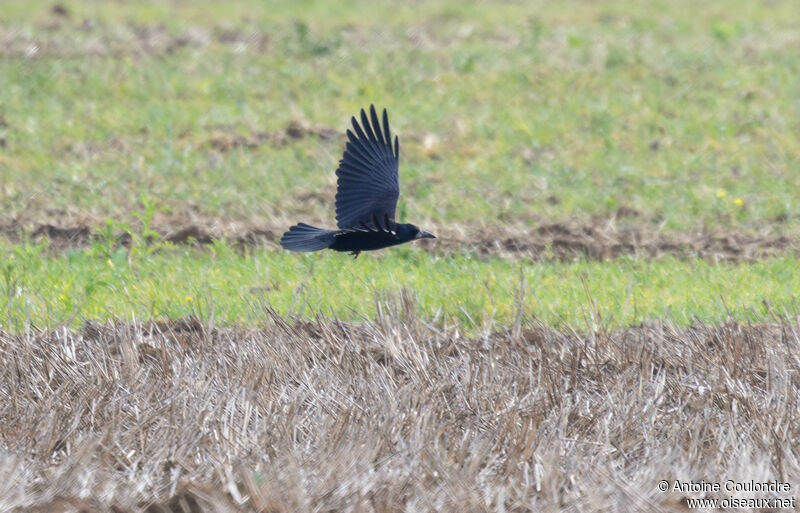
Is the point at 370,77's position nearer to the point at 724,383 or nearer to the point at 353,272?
the point at 353,272

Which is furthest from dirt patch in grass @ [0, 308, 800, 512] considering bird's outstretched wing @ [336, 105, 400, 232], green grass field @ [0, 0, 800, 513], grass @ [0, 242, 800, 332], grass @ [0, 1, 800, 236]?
grass @ [0, 1, 800, 236]

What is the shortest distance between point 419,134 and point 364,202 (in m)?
4.95

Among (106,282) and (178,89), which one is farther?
(178,89)

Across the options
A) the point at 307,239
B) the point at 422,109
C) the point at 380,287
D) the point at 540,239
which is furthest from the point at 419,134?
the point at 307,239

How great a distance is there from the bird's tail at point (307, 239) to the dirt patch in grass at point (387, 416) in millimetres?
359

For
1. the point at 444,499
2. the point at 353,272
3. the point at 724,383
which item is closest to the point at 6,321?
the point at 353,272

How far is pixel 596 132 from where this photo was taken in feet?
37.0

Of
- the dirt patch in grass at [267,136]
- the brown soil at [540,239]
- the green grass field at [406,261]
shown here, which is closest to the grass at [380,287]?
the green grass field at [406,261]

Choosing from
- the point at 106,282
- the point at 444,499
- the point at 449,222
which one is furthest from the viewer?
the point at 449,222

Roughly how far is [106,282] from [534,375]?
2.62 metres

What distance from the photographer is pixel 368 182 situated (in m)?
6.21

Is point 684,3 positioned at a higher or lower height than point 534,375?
higher

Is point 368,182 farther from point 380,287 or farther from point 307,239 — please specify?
point 380,287

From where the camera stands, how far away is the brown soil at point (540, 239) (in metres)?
8.29
